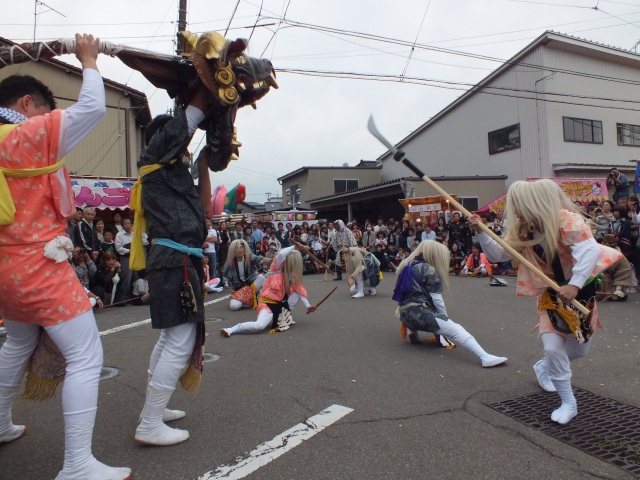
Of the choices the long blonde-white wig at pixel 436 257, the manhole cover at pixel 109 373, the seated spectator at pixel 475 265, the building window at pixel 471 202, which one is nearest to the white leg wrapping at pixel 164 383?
A: the manhole cover at pixel 109 373

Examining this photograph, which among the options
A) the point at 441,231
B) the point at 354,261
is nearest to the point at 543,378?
the point at 354,261

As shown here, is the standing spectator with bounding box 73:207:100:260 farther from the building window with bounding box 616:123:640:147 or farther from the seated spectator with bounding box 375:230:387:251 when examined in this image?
the building window with bounding box 616:123:640:147

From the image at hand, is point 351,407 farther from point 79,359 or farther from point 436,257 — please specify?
point 436,257

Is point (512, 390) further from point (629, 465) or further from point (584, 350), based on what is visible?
point (629, 465)

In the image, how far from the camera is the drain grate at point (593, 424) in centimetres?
272

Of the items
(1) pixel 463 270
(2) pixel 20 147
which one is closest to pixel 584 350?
(2) pixel 20 147

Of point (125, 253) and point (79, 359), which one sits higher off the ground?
point (125, 253)

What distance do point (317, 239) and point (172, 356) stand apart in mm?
15418

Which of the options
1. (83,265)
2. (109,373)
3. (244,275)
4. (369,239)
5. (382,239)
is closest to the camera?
(109,373)

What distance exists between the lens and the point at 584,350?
3.32 metres

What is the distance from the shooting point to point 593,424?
3135mm

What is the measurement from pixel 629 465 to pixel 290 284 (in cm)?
475

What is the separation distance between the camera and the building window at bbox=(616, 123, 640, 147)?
73.9 ft

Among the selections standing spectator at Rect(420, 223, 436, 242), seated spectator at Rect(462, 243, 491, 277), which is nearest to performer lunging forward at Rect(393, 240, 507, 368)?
seated spectator at Rect(462, 243, 491, 277)
